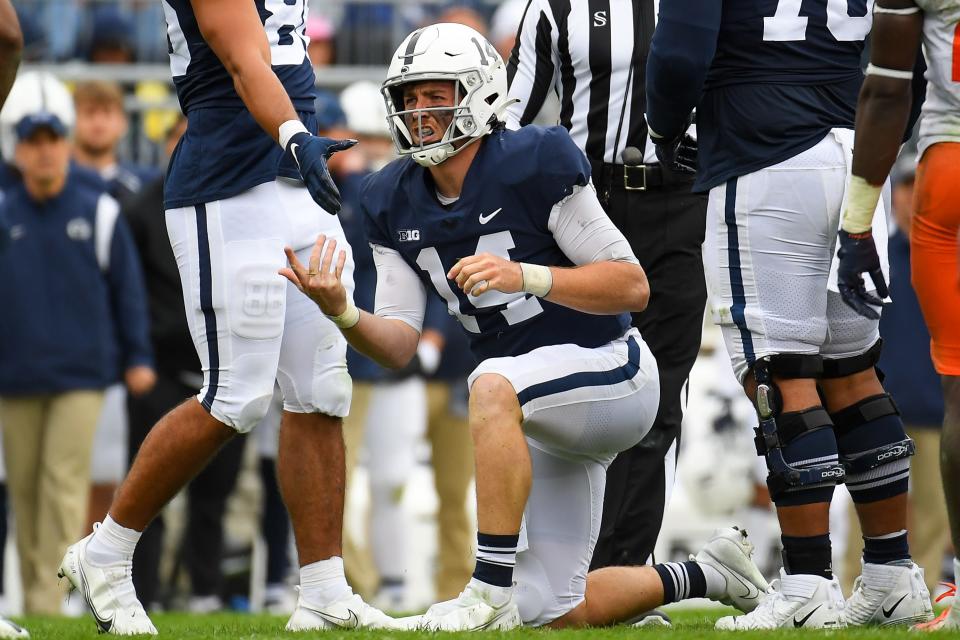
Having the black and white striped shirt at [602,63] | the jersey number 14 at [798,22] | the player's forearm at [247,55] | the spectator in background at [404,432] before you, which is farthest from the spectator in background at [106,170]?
the jersey number 14 at [798,22]

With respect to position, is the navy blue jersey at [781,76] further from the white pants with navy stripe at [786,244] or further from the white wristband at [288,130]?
the white wristband at [288,130]

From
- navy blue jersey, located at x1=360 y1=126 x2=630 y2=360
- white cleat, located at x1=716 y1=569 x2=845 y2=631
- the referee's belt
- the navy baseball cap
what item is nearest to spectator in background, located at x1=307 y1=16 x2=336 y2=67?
the navy baseball cap

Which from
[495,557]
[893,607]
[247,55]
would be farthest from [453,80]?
[893,607]

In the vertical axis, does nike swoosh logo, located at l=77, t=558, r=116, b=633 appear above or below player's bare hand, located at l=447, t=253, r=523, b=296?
below

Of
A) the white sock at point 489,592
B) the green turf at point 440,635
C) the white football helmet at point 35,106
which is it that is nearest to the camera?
the green turf at point 440,635

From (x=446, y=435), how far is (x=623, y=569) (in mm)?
4200

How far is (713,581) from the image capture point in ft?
16.3

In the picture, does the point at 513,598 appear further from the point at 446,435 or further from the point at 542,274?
the point at 446,435

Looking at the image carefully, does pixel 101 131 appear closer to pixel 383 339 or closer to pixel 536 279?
pixel 383 339

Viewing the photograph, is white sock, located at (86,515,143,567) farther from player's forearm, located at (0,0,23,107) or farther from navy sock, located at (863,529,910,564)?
navy sock, located at (863,529,910,564)

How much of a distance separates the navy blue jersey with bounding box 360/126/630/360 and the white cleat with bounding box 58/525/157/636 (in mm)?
1225

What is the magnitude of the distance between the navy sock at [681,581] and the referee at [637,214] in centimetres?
47

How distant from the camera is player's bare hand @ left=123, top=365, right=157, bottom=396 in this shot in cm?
806

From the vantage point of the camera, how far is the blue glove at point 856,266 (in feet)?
14.0
